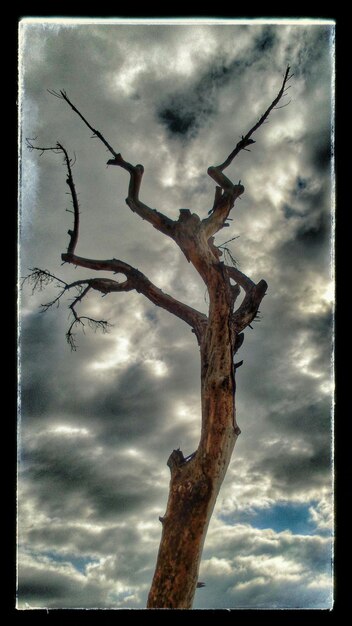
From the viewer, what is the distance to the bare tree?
17.0 feet

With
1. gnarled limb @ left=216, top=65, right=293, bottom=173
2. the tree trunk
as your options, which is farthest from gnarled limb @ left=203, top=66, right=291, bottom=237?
the tree trunk

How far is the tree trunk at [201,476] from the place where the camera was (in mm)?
5098

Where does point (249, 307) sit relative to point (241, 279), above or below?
below

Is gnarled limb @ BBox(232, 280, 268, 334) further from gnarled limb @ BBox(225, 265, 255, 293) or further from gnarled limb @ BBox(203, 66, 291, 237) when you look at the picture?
gnarled limb @ BBox(203, 66, 291, 237)

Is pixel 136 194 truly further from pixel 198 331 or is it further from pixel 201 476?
pixel 201 476

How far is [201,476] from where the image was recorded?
5449mm

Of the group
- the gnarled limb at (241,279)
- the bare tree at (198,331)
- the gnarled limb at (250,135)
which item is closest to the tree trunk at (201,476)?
the bare tree at (198,331)

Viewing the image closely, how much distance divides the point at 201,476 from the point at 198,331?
187 centimetres

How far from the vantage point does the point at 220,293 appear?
6.50 metres

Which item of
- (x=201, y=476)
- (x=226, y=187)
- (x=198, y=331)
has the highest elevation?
(x=226, y=187)

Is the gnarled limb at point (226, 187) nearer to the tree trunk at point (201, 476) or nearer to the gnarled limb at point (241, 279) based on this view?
the gnarled limb at point (241, 279)

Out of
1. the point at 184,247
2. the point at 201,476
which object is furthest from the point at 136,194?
the point at 201,476
